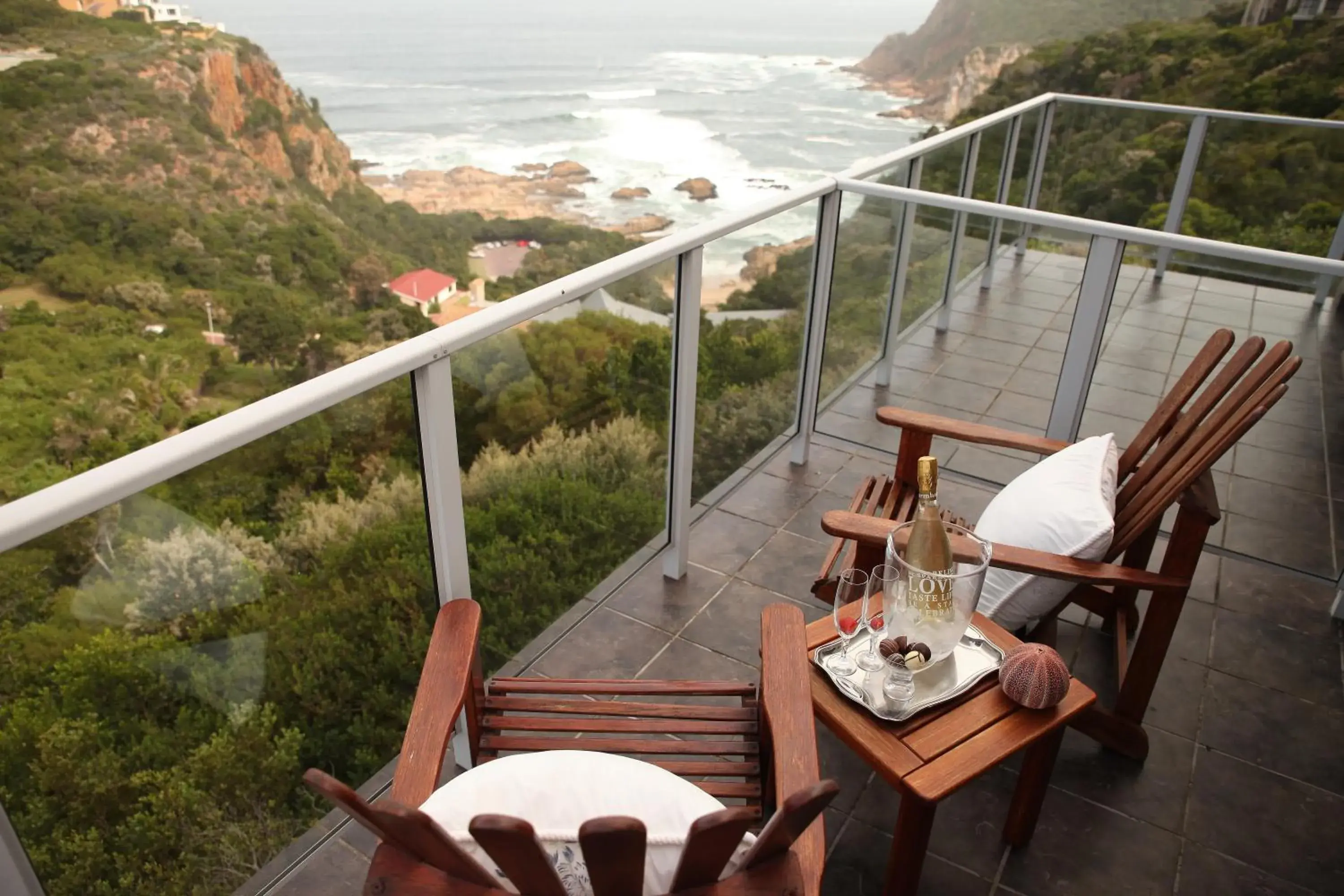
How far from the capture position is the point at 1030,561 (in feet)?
6.70

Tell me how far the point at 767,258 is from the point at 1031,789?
1.91 meters

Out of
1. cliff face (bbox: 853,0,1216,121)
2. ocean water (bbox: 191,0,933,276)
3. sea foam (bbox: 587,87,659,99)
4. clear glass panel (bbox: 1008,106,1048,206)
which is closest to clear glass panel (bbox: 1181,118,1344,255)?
clear glass panel (bbox: 1008,106,1048,206)

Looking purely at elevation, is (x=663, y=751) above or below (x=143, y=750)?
below

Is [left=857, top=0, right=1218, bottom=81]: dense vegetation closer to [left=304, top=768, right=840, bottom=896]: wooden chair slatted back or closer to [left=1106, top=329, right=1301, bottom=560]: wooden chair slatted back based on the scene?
[left=1106, top=329, right=1301, bottom=560]: wooden chair slatted back

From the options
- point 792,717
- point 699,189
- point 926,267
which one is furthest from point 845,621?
point 699,189

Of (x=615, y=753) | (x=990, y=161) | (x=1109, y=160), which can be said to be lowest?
(x=615, y=753)

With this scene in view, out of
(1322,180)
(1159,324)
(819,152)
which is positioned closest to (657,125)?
(819,152)

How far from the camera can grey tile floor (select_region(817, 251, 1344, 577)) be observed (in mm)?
3043

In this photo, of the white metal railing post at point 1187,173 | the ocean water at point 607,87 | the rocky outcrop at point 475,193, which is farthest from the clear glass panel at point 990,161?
the ocean water at point 607,87

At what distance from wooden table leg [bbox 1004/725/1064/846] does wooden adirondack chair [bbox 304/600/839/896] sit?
56 cm

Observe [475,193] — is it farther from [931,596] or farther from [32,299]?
[931,596]

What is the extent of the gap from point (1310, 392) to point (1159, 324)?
56 centimetres

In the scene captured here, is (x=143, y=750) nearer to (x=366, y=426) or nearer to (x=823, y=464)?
(x=366, y=426)

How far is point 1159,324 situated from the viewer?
3061 millimetres
